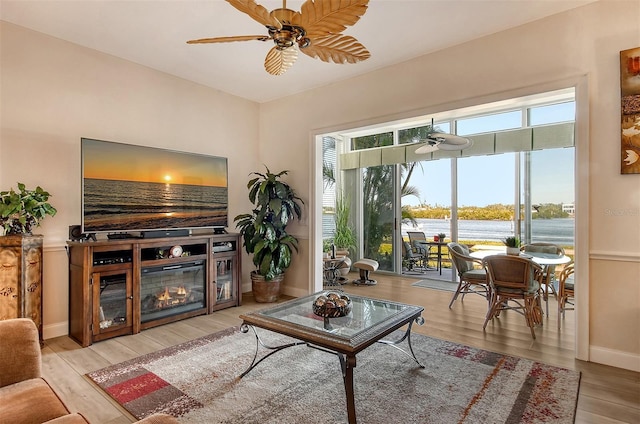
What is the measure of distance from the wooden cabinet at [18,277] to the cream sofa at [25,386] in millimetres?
1590

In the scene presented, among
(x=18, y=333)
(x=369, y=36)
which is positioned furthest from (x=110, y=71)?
(x=18, y=333)

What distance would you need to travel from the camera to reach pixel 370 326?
2.26m

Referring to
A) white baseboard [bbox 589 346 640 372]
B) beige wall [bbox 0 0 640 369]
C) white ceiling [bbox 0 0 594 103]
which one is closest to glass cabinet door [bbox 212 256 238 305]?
beige wall [bbox 0 0 640 369]

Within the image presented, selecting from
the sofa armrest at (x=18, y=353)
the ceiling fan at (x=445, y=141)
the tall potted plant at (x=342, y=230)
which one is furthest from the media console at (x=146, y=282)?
the ceiling fan at (x=445, y=141)

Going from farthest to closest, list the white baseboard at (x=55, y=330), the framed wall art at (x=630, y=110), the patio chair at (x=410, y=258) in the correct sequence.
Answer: the patio chair at (x=410, y=258), the white baseboard at (x=55, y=330), the framed wall art at (x=630, y=110)

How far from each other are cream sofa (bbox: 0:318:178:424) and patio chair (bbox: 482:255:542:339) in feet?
11.2

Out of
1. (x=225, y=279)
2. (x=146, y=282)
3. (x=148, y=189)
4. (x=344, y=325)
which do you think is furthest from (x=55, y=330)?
(x=344, y=325)

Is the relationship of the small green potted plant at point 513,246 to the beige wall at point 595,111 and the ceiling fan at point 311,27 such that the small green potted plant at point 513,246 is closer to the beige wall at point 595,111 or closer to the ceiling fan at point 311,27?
the beige wall at point 595,111

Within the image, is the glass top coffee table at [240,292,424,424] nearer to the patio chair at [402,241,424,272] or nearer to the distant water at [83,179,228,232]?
the distant water at [83,179,228,232]

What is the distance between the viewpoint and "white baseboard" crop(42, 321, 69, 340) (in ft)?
10.9

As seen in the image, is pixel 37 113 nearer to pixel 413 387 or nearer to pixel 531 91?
pixel 413 387

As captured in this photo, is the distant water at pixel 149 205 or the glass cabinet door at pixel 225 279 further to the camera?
the glass cabinet door at pixel 225 279

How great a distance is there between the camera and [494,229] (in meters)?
5.64

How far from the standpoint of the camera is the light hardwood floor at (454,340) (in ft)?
7.16
